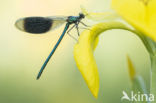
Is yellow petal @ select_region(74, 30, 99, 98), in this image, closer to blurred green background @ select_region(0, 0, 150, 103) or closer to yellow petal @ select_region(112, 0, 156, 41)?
yellow petal @ select_region(112, 0, 156, 41)

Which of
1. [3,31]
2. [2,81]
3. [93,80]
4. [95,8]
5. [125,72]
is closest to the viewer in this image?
[93,80]

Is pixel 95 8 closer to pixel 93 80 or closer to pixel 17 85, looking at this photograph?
pixel 17 85

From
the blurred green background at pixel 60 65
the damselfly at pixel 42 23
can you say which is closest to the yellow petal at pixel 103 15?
the damselfly at pixel 42 23

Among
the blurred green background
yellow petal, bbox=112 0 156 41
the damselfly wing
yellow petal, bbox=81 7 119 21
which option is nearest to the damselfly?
the damselfly wing

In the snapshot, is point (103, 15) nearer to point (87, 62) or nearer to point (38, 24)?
point (87, 62)

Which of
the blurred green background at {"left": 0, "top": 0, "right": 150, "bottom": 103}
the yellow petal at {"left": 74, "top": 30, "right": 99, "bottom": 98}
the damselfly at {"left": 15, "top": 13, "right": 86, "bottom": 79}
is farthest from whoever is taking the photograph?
the blurred green background at {"left": 0, "top": 0, "right": 150, "bottom": 103}

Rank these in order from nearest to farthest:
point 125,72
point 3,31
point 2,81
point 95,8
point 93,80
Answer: point 93,80 → point 125,72 → point 2,81 → point 95,8 → point 3,31

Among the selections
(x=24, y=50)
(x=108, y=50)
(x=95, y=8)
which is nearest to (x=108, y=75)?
(x=108, y=50)
